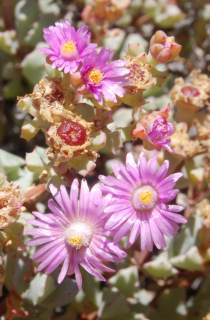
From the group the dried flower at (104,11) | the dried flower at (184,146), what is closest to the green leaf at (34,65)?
the dried flower at (104,11)

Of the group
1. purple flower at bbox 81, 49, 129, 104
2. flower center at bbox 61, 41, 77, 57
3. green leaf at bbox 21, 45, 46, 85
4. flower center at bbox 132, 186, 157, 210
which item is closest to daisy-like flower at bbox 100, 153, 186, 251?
flower center at bbox 132, 186, 157, 210

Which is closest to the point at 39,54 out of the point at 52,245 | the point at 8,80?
the point at 8,80

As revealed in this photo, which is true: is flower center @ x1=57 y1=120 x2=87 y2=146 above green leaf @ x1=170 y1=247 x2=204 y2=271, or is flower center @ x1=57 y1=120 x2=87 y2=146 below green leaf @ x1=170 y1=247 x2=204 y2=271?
above

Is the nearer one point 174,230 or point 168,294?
point 174,230

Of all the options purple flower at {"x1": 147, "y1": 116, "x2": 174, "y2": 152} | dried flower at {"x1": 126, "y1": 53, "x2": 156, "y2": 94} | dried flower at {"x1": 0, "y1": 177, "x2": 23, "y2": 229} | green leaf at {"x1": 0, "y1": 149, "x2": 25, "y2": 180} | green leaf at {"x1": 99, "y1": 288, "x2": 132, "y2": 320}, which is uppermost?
green leaf at {"x1": 0, "y1": 149, "x2": 25, "y2": 180}

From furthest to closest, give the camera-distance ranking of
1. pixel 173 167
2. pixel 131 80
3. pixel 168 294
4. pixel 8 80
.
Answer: pixel 8 80 → pixel 168 294 → pixel 173 167 → pixel 131 80

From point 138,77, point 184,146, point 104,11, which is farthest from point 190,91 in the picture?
point 104,11

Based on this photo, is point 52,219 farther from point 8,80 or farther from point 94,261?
point 8,80

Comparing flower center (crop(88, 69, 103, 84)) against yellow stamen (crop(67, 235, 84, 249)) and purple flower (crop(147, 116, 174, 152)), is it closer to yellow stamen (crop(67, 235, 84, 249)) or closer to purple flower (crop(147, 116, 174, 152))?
purple flower (crop(147, 116, 174, 152))

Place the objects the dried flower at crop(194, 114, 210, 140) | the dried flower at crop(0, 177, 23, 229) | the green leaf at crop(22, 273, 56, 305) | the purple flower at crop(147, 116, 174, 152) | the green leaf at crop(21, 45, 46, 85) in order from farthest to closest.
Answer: the green leaf at crop(21, 45, 46, 85) < the dried flower at crop(194, 114, 210, 140) < the green leaf at crop(22, 273, 56, 305) < the purple flower at crop(147, 116, 174, 152) < the dried flower at crop(0, 177, 23, 229)
